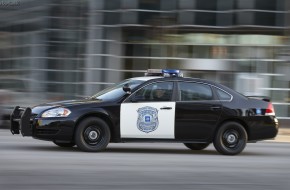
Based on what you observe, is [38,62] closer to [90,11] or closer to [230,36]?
[90,11]

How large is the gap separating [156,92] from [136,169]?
2.50 m

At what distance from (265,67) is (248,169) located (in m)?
17.3

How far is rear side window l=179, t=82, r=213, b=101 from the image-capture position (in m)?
11.8

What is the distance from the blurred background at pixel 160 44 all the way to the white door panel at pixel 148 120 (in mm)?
14268

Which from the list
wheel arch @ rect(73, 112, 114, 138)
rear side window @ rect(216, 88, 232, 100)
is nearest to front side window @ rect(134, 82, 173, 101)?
wheel arch @ rect(73, 112, 114, 138)

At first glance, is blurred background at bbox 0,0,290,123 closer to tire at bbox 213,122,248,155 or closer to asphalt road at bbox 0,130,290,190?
tire at bbox 213,122,248,155

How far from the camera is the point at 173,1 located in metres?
26.5

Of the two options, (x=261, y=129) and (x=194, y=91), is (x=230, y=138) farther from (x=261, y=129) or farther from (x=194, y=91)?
(x=194, y=91)

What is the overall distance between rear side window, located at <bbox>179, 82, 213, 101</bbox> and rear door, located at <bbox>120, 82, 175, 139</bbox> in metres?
0.28

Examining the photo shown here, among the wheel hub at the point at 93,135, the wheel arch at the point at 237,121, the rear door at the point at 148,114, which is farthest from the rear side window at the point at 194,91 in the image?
the wheel hub at the point at 93,135

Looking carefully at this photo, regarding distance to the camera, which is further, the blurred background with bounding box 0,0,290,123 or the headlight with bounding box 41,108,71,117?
the blurred background with bounding box 0,0,290,123

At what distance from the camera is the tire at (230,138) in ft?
39.2

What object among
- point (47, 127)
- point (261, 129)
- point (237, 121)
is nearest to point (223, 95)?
point (237, 121)

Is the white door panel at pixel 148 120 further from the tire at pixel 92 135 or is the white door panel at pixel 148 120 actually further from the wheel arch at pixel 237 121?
the wheel arch at pixel 237 121
